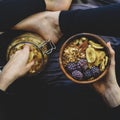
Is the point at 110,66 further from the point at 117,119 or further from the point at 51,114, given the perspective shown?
the point at 51,114

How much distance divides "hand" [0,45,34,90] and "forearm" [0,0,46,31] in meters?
0.13

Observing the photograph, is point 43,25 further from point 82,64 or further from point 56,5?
point 82,64

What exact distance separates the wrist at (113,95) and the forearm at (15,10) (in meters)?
0.39

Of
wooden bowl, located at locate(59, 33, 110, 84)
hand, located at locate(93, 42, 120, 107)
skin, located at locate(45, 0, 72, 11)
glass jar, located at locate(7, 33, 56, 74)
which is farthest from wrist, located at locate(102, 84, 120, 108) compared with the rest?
skin, located at locate(45, 0, 72, 11)

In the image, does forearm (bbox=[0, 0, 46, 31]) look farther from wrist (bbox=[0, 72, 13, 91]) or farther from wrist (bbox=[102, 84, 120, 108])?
wrist (bbox=[102, 84, 120, 108])

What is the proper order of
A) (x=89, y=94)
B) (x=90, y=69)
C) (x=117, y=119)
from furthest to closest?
(x=89, y=94), (x=117, y=119), (x=90, y=69)

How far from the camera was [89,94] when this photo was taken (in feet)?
4.55

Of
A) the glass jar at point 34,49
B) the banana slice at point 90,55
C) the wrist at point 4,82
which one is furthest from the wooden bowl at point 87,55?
the wrist at point 4,82

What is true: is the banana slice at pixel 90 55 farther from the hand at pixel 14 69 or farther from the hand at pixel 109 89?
the hand at pixel 14 69

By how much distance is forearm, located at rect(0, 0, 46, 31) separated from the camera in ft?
4.34

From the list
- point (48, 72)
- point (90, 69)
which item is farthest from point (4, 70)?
point (90, 69)

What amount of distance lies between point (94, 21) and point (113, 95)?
266 millimetres

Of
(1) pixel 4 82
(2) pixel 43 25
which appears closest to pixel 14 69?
(1) pixel 4 82

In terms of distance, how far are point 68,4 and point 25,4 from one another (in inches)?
6.7
